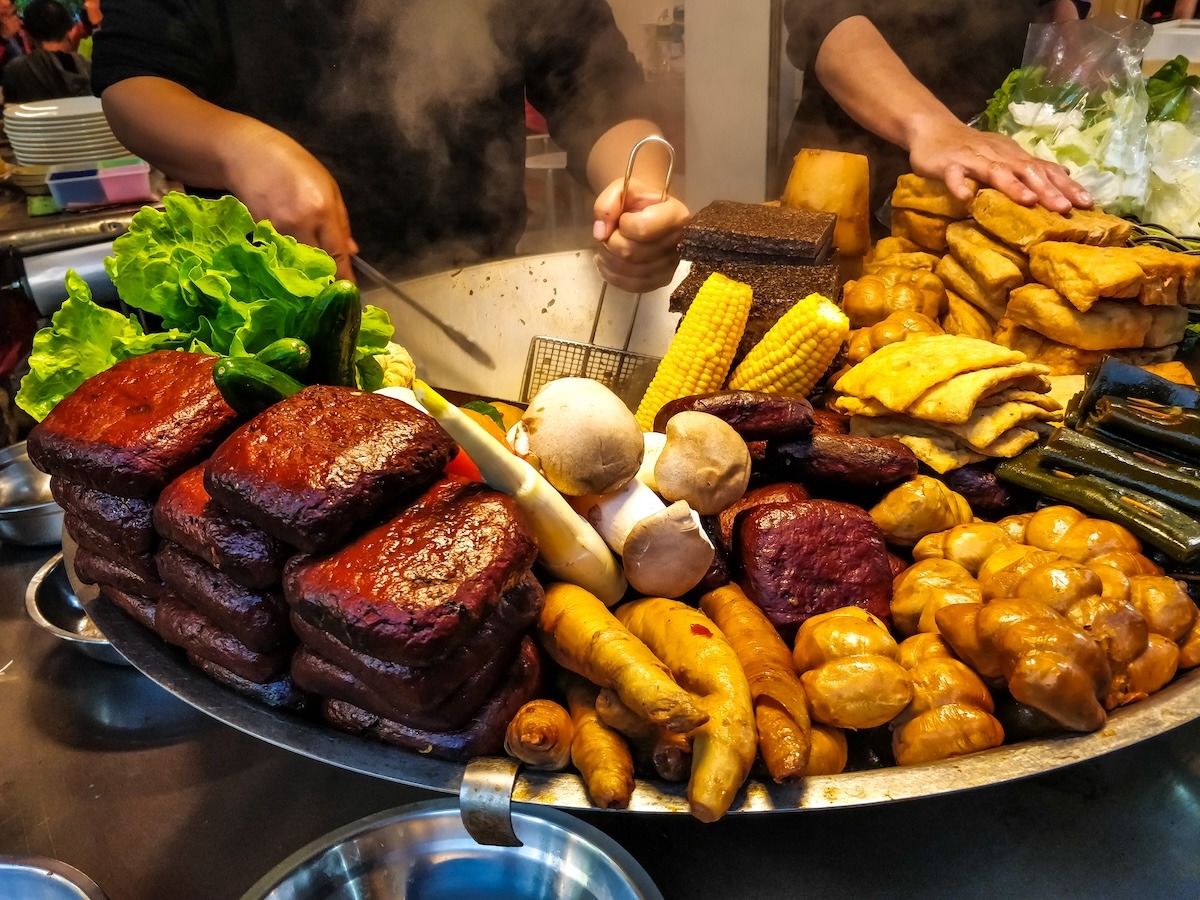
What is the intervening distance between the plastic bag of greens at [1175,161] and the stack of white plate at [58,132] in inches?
238

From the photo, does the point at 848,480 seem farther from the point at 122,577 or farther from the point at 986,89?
the point at 986,89

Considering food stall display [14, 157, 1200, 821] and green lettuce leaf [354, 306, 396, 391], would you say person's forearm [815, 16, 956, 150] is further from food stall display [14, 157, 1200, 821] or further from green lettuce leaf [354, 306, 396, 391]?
green lettuce leaf [354, 306, 396, 391]

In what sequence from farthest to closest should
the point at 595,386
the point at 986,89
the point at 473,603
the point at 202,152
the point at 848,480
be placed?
the point at 986,89, the point at 202,152, the point at 848,480, the point at 595,386, the point at 473,603

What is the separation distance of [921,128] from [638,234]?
1.13 meters

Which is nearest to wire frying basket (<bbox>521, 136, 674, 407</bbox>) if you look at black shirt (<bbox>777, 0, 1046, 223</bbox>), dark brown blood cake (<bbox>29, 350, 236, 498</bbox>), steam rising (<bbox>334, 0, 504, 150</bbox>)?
dark brown blood cake (<bbox>29, 350, 236, 498</bbox>)

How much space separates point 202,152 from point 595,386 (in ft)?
6.29

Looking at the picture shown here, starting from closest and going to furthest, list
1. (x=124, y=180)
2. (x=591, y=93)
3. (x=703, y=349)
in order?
(x=703, y=349)
(x=591, y=93)
(x=124, y=180)

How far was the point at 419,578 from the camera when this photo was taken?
3.78 ft

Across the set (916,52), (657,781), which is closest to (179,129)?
(657,781)

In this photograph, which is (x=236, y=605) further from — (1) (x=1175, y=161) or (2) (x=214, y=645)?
(1) (x=1175, y=161)

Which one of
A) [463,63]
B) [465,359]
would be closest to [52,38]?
[463,63]

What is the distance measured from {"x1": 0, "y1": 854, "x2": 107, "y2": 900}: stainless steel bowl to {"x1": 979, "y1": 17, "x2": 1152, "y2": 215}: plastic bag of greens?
11.5 ft

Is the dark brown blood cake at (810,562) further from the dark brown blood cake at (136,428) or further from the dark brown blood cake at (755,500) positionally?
the dark brown blood cake at (136,428)

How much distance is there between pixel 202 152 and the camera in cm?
274
